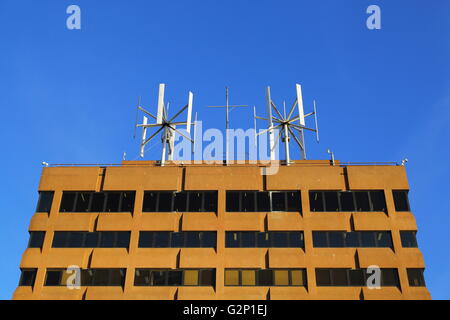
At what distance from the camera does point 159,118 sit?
143 feet

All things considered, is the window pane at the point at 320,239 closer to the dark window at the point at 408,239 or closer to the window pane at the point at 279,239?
the window pane at the point at 279,239

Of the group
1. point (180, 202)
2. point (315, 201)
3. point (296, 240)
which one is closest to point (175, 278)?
point (180, 202)

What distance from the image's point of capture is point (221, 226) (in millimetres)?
36156

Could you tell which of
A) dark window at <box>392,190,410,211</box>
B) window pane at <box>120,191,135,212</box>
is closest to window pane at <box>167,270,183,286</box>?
window pane at <box>120,191,135,212</box>

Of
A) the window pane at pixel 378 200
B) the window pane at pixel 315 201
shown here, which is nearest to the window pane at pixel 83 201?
the window pane at pixel 315 201

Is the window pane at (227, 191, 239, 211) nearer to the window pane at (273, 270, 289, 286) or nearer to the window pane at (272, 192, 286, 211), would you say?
the window pane at (272, 192, 286, 211)

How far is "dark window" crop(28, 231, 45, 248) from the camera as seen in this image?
118 feet

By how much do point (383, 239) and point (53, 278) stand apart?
89.6 feet

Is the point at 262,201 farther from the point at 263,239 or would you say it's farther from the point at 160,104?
the point at 160,104

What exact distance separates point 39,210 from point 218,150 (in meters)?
17.1

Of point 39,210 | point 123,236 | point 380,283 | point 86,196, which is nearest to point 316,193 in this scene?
point 380,283

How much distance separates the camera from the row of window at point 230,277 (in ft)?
111

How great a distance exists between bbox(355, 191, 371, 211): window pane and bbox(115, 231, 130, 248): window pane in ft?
65.0
